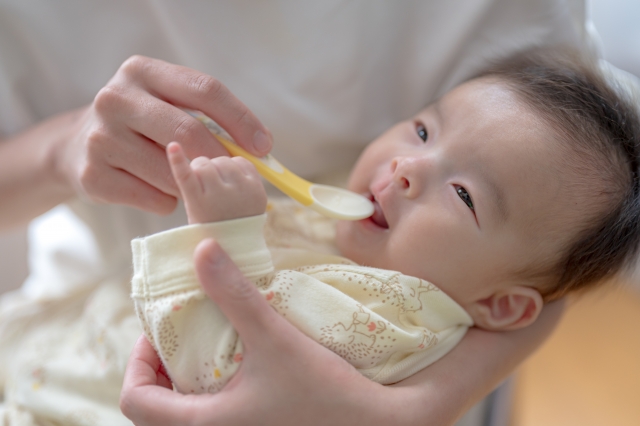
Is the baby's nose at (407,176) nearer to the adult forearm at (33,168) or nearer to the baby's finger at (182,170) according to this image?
the baby's finger at (182,170)

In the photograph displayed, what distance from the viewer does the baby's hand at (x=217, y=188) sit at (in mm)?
562

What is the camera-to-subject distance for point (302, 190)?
2.50 feet

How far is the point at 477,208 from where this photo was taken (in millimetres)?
739

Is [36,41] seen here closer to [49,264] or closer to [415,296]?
[49,264]

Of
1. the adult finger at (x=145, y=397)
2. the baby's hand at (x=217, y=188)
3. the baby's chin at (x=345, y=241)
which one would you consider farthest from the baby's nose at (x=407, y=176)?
the adult finger at (x=145, y=397)

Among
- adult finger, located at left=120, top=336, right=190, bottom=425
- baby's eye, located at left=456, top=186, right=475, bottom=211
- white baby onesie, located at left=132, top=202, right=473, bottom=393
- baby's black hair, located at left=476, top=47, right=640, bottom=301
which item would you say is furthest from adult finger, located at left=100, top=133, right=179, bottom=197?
baby's black hair, located at left=476, top=47, right=640, bottom=301

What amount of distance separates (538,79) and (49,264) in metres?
1.04

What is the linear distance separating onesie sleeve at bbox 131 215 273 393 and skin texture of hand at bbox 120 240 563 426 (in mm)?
22

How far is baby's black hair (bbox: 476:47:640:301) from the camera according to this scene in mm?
746

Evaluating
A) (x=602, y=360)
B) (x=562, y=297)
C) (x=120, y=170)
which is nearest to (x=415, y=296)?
(x=562, y=297)

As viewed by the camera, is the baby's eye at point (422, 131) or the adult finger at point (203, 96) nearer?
the adult finger at point (203, 96)

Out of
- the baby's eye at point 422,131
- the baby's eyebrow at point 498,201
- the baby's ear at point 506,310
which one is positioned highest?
the baby's eye at point 422,131

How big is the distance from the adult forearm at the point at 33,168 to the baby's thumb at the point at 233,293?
41cm

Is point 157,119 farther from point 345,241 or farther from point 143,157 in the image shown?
point 345,241
